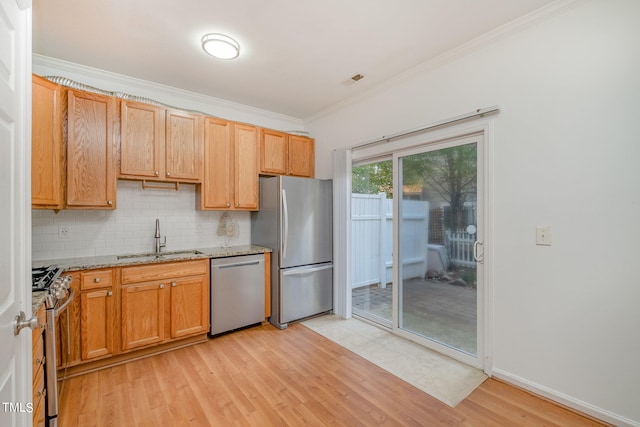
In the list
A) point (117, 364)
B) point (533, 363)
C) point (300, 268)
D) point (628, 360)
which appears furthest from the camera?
point (300, 268)

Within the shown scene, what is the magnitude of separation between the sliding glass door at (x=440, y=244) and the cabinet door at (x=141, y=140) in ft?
8.17

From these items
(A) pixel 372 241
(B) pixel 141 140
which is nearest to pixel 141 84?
(B) pixel 141 140

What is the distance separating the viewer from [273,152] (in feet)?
12.3

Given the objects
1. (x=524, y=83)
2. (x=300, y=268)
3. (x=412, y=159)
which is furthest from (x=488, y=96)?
(x=300, y=268)

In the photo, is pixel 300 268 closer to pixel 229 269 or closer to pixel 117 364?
pixel 229 269

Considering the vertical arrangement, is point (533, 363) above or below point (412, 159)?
below

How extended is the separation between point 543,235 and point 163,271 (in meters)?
3.20

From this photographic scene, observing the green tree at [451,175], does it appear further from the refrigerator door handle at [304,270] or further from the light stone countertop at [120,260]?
the light stone countertop at [120,260]

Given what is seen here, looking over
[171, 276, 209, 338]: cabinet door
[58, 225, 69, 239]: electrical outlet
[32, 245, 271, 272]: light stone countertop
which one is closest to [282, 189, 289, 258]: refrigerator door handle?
[32, 245, 271, 272]: light stone countertop

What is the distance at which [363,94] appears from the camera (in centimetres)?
340

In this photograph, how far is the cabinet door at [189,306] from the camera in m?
2.79

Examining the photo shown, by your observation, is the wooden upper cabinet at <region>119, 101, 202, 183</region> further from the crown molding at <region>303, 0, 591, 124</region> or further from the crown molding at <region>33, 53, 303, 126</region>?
the crown molding at <region>303, 0, 591, 124</region>

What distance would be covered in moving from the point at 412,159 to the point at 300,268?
5.88ft

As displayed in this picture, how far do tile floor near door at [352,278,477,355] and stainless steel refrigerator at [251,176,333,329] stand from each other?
992 mm
